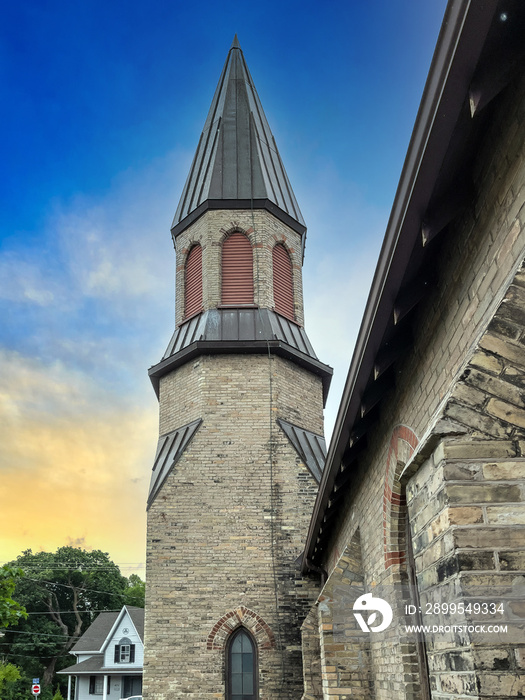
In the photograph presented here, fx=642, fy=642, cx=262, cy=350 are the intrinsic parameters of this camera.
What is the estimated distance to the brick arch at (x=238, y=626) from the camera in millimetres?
11977

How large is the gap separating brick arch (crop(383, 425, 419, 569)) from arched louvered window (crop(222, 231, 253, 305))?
9.94 meters

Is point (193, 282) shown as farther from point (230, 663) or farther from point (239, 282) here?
point (230, 663)

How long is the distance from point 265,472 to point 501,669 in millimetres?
10926

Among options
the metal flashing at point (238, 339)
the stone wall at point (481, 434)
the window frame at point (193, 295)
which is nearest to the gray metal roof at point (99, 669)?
the metal flashing at point (238, 339)

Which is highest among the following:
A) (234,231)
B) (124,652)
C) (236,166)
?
(236,166)

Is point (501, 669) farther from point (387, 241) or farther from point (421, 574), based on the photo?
point (387, 241)

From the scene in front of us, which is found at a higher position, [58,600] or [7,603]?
[58,600]

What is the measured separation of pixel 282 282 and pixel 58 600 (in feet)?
143

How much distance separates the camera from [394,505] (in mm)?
6168

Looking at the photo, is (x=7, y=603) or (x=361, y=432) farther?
(x=7, y=603)

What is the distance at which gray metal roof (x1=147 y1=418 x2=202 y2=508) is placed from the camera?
43.9 ft

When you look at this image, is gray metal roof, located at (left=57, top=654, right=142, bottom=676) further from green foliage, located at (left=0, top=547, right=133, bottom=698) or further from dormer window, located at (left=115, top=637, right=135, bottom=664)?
green foliage, located at (left=0, top=547, right=133, bottom=698)

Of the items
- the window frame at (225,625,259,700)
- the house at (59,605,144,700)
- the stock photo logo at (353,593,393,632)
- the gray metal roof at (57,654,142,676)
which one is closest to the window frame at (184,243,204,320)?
the window frame at (225,625,259,700)

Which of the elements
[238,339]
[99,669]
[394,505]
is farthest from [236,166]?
[99,669]
